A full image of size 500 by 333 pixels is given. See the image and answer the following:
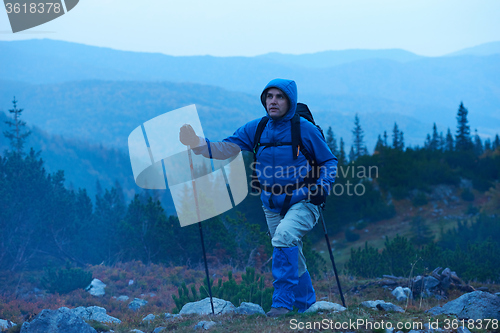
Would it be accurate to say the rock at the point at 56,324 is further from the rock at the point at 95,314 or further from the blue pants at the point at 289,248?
the blue pants at the point at 289,248

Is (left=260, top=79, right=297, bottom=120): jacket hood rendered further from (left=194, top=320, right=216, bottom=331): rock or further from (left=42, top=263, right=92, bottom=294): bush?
(left=42, top=263, right=92, bottom=294): bush

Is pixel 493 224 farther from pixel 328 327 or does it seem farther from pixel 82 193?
pixel 82 193

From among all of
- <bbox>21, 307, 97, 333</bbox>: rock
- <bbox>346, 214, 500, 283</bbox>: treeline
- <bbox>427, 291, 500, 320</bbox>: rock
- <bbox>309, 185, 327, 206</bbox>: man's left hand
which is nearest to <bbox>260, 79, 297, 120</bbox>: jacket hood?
<bbox>309, 185, 327, 206</bbox>: man's left hand

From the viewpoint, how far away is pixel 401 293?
23.7 feet

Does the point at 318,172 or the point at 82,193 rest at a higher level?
the point at 318,172

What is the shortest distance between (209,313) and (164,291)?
5063 millimetres

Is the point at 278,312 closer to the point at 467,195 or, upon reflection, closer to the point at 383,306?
the point at 383,306

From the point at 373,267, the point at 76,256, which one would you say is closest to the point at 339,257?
the point at 373,267

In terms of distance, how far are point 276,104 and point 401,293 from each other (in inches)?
183

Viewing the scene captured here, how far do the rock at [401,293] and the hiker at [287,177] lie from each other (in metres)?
3.39

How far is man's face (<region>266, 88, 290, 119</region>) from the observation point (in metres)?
4.41

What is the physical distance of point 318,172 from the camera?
14.9 feet

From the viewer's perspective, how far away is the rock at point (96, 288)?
1026 cm

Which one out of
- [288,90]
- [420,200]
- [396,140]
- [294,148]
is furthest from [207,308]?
[396,140]
